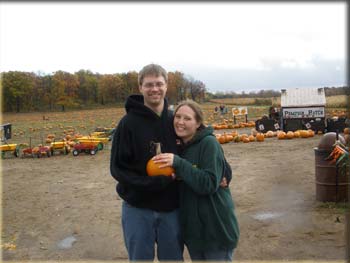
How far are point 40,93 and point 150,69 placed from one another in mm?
48147

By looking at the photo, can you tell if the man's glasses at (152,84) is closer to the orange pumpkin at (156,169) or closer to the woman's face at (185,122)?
the woman's face at (185,122)

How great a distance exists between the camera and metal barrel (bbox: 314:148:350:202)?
5.59m

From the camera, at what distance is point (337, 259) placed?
399cm

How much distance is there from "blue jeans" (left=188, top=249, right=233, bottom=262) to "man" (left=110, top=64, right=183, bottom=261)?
0.11 meters

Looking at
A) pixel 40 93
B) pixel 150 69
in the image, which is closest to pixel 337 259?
pixel 150 69

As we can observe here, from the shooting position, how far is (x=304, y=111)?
14.2 metres

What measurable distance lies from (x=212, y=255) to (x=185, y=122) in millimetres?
893

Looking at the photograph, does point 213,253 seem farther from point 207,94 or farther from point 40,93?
point 207,94

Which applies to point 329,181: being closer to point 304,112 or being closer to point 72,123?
point 304,112

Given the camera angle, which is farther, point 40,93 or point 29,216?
point 40,93

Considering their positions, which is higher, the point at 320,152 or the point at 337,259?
the point at 320,152

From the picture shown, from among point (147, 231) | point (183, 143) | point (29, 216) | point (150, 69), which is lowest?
point (29, 216)

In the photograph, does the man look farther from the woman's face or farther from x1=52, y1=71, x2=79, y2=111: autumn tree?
x1=52, y1=71, x2=79, y2=111: autumn tree

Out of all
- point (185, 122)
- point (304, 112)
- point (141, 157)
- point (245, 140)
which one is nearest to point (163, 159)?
point (141, 157)
